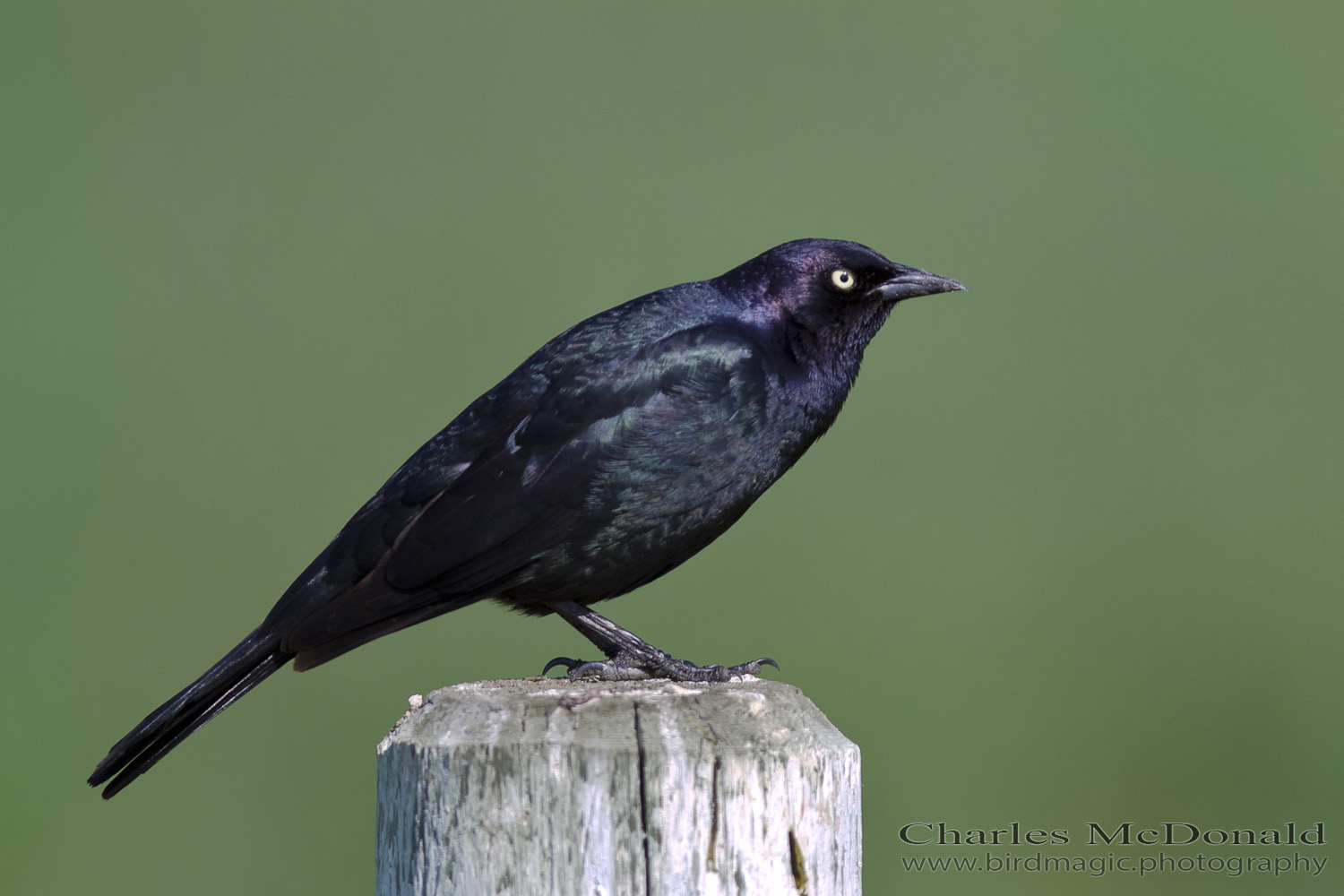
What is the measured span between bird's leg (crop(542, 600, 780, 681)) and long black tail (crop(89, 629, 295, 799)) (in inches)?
28.5

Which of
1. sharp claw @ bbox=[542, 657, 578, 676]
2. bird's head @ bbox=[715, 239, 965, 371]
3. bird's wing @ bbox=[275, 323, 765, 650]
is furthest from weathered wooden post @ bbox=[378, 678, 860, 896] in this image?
bird's head @ bbox=[715, 239, 965, 371]

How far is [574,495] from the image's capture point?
3.50m

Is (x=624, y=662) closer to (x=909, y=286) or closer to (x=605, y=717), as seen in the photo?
(x=605, y=717)

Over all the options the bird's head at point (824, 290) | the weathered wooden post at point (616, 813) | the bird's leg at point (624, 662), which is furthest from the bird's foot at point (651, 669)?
the weathered wooden post at point (616, 813)

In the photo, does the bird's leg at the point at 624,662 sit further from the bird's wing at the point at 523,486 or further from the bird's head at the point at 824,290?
the bird's head at the point at 824,290

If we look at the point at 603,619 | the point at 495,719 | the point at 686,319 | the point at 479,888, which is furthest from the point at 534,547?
the point at 479,888

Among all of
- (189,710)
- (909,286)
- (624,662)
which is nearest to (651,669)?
(624,662)

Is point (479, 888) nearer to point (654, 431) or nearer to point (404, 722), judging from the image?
point (404, 722)

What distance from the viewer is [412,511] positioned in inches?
141

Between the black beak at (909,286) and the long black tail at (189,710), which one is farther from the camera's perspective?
the black beak at (909,286)

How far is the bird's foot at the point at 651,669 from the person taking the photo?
353 cm

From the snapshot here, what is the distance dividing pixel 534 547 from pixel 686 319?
0.77 m

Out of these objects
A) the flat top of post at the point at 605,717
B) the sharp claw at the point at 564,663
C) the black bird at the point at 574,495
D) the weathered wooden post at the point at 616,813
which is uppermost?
the black bird at the point at 574,495

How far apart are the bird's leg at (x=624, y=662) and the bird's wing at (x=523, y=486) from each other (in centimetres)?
32
